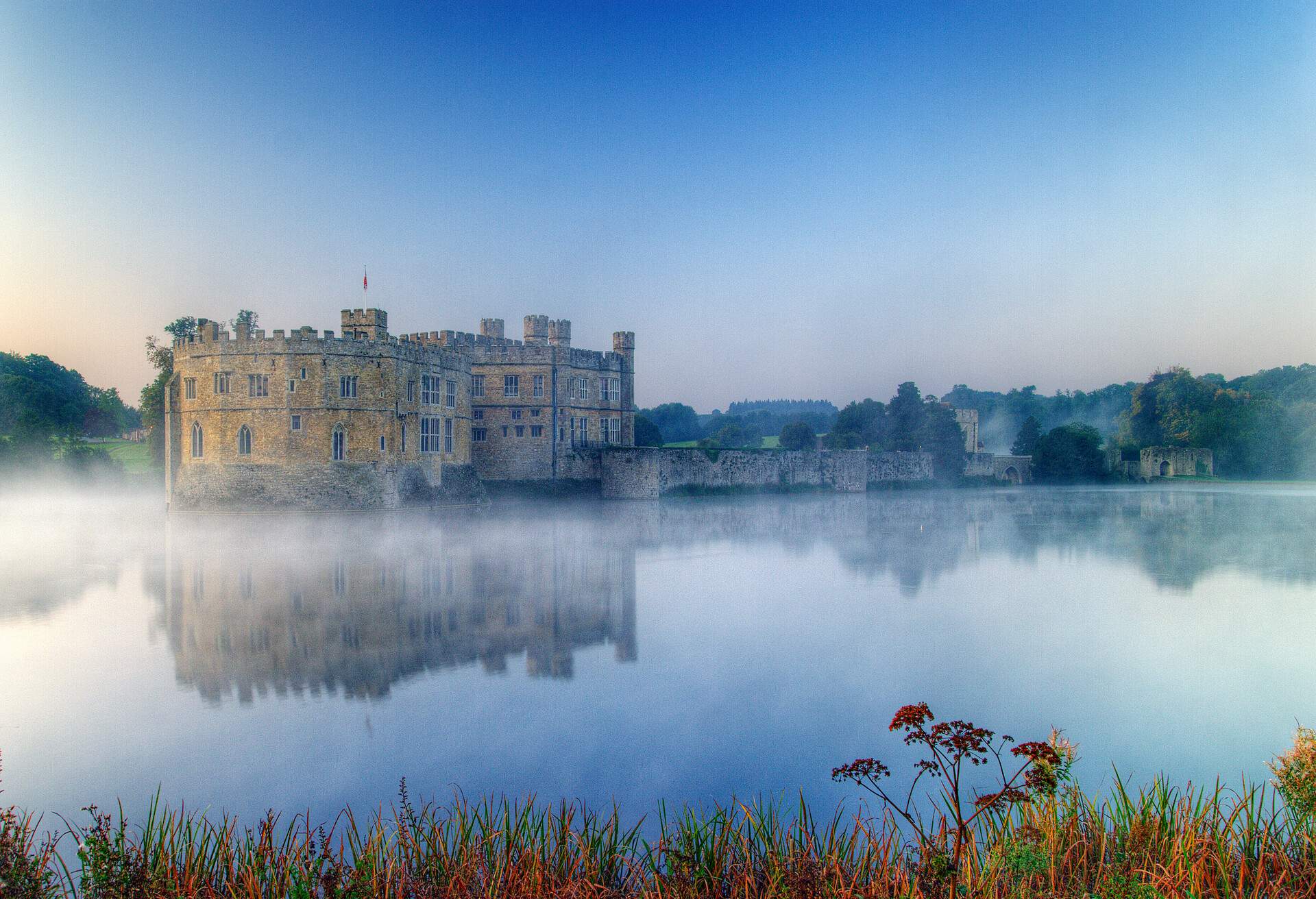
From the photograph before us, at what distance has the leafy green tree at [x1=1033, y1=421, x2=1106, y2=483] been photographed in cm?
7262

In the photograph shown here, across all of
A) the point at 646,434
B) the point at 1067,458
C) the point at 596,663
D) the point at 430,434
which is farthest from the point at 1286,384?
the point at 596,663

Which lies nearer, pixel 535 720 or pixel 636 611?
pixel 535 720

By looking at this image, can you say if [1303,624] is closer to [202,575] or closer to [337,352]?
[202,575]

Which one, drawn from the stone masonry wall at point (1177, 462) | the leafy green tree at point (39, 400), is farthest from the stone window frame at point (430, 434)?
the stone masonry wall at point (1177, 462)

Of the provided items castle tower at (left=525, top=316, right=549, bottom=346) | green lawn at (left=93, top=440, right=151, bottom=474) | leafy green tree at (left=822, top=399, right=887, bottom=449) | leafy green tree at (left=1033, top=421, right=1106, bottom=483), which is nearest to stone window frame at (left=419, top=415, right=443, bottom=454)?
castle tower at (left=525, top=316, right=549, bottom=346)

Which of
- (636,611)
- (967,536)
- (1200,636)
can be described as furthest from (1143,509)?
(636,611)

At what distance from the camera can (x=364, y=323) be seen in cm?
3303

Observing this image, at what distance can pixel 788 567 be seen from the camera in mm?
21656

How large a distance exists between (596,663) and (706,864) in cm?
662

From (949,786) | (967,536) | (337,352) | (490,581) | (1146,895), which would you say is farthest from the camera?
(337,352)

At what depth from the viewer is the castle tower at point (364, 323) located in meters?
32.9

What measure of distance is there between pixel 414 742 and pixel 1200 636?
41.0 feet

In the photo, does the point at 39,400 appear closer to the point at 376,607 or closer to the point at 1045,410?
the point at 376,607

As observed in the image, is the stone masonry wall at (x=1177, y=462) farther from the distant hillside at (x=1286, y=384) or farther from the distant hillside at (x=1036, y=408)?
the distant hillside at (x=1036, y=408)
